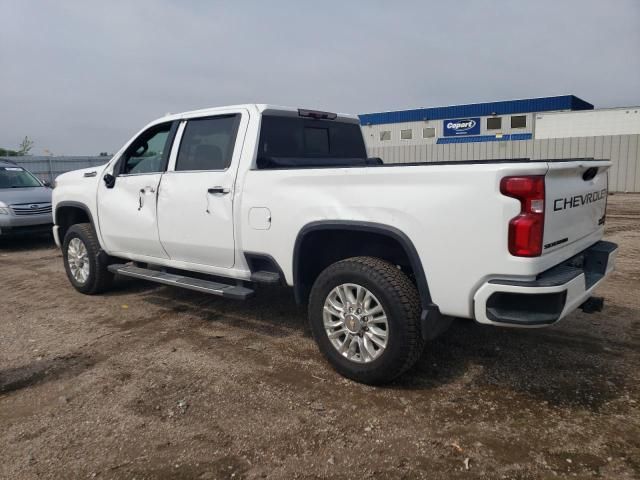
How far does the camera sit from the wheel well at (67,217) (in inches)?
249

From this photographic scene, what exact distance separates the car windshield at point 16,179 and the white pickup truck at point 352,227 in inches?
259

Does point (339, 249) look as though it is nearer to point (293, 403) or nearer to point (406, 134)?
point (293, 403)

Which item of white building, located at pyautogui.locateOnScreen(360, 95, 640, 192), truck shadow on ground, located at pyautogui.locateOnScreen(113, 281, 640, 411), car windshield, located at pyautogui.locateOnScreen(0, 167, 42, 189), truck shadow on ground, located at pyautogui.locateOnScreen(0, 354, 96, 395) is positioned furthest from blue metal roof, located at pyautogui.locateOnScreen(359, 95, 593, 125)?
truck shadow on ground, located at pyautogui.locateOnScreen(0, 354, 96, 395)

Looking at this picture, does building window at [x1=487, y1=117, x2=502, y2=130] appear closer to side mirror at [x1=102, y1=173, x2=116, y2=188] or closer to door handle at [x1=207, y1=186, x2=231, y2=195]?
side mirror at [x1=102, y1=173, x2=116, y2=188]

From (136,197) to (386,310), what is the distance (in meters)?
3.06

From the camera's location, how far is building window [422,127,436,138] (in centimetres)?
2680

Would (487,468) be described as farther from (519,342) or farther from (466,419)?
(519,342)

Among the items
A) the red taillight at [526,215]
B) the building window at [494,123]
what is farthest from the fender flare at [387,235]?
the building window at [494,123]

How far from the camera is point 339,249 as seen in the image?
4.00 meters

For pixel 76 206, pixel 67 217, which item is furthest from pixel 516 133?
pixel 76 206

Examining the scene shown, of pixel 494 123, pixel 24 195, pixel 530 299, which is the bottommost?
pixel 530 299

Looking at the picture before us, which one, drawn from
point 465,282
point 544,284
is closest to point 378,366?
point 465,282

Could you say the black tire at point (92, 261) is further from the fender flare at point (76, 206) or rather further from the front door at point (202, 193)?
the front door at point (202, 193)

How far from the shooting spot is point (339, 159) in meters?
5.21
